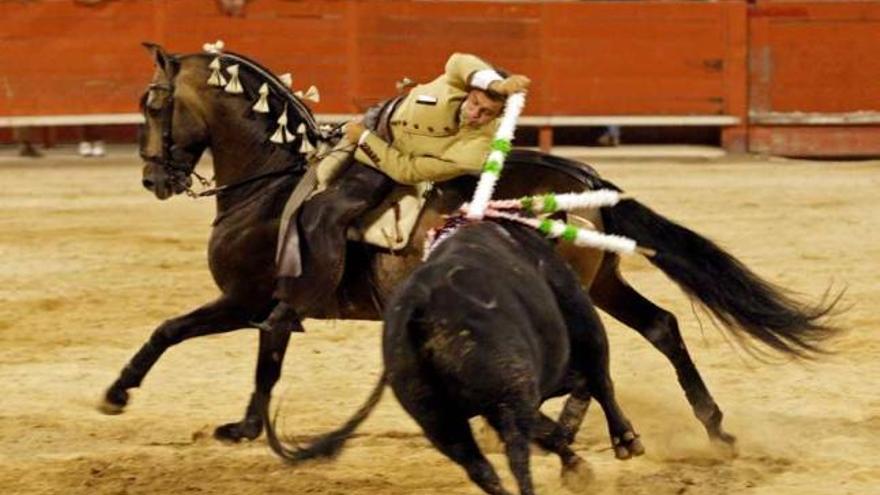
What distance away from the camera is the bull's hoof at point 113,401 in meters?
5.68

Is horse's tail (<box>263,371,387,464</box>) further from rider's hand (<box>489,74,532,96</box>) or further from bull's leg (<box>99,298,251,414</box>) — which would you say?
bull's leg (<box>99,298,251,414</box>)

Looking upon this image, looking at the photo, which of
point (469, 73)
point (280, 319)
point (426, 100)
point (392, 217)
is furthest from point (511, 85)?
point (280, 319)

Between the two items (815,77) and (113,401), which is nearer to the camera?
(113,401)

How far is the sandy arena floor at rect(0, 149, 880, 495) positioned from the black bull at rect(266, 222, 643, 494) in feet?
2.09

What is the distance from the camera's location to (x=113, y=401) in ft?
18.6

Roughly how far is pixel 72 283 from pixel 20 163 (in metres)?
6.41

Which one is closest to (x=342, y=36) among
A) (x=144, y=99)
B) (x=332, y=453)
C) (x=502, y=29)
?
(x=502, y=29)

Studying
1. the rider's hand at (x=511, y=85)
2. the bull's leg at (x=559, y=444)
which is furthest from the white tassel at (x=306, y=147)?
the bull's leg at (x=559, y=444)

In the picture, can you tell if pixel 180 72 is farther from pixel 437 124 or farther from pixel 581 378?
pixel 581 378

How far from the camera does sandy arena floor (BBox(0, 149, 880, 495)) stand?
527 cm

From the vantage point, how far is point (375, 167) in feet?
17.7

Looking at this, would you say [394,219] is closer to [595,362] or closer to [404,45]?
[595,362]

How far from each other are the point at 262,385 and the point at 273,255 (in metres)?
0.44

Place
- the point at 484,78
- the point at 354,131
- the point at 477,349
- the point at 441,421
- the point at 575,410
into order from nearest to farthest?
1. the point at 477,349
2. the point at 441,421
3. the point at 484,78
4. the point at 575,410
5. the point at 354,131
